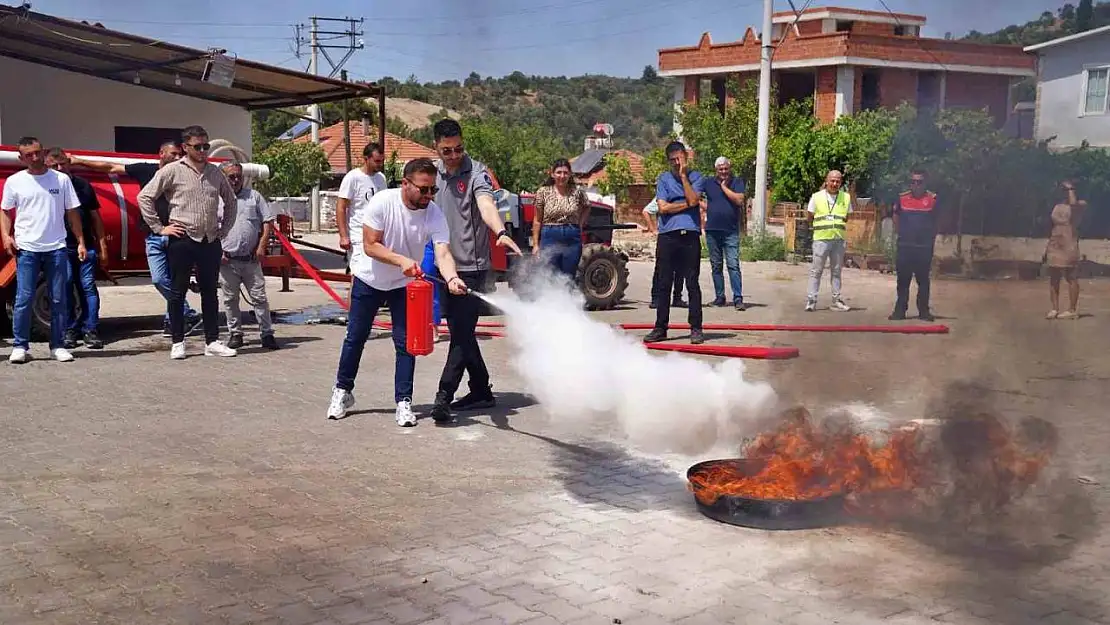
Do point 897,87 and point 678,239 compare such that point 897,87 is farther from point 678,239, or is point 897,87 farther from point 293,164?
point 293,164

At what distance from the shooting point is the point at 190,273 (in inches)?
387

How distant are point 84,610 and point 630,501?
2747mm

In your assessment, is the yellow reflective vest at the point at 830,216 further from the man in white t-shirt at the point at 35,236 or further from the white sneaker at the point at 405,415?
the man in white t-shirt at the point at 35,236

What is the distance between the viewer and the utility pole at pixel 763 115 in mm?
24062

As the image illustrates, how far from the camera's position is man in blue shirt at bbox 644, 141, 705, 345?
10.7m

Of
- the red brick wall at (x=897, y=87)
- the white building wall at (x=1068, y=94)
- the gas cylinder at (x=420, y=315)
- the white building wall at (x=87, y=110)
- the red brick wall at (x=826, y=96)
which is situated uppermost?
the red brick wall at (x=826, y=96)

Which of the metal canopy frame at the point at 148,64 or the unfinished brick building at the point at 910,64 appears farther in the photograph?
the metal canopy frame at the point at 148,64

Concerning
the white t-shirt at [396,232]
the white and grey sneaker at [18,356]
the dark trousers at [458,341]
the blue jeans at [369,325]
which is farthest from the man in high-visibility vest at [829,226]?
the white and grey sneaker at [18,356]

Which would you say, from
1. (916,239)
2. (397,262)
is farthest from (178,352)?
(916,239)

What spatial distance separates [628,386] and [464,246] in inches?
→ 65.4

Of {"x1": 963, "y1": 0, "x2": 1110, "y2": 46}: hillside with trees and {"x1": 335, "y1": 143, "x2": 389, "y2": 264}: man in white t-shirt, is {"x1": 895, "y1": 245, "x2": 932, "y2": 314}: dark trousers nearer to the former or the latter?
{"x1": 335, "y1": 143, "x2": 389, "y2": 264}: man in white t-shirt

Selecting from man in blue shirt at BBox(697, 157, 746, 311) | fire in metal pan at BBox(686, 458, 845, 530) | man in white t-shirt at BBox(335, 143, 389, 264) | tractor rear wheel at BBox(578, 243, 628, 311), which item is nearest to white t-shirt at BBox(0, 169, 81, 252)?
man in white t-shirt at BBox(335, 143, 389, 264)

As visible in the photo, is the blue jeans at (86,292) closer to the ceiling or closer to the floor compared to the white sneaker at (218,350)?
closer to the ceiling

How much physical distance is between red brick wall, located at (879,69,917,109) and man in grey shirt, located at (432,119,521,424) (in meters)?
3.33
